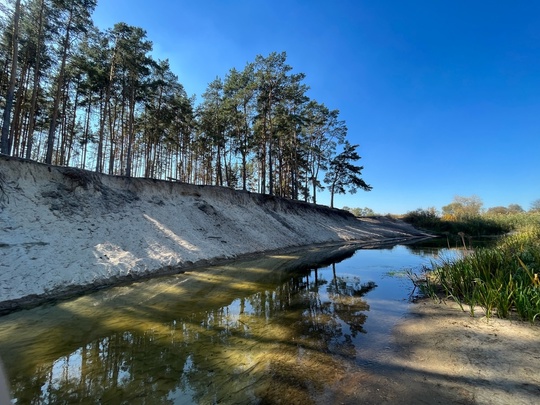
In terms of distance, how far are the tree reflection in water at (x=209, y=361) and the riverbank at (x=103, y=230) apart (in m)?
5.32

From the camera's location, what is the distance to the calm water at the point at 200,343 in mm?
4168

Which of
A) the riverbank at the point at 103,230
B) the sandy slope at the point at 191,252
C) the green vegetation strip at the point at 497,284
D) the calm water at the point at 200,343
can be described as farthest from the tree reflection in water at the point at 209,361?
the riverbank at the point at 103,230

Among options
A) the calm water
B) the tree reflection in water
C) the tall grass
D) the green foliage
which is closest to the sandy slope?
the tall grass

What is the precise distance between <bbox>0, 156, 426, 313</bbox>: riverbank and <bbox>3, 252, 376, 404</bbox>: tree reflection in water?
5.32 metres

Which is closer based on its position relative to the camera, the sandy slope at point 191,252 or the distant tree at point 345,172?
the sandy slope at point 191,252

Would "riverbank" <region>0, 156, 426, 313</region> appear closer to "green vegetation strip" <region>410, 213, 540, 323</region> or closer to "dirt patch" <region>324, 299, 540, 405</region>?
"dirt patch" <region>324, 299, 540, 405</region>

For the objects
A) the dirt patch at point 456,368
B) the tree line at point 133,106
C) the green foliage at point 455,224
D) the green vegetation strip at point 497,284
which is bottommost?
the dirt patch at point 456,368

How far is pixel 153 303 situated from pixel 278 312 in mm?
4179

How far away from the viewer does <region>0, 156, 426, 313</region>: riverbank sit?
10016 mm

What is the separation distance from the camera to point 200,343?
5.78 m

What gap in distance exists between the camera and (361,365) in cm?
470

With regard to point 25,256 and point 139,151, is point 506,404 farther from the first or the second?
point 139,151

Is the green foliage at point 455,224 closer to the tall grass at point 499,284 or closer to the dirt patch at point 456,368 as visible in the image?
the tall grass at point 499,284

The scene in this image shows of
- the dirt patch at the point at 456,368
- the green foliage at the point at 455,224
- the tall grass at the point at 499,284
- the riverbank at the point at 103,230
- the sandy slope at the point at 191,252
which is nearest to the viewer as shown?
the dirt patch at the point at 456,368
